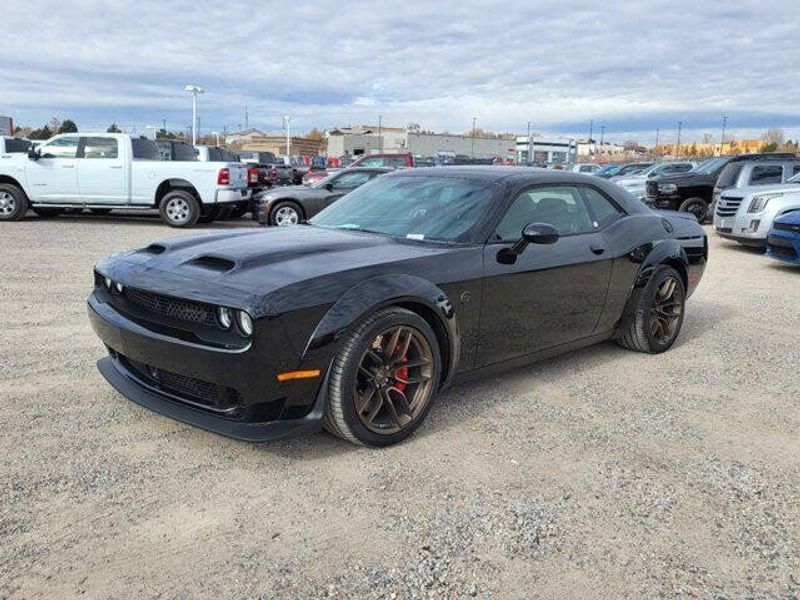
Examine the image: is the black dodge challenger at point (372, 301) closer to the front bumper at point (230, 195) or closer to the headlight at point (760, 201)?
the headlight at point (760, 201)

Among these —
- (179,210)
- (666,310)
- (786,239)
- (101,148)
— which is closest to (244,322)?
(666,310)

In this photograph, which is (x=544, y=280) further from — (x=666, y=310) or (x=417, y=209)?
(x=666, y=310)

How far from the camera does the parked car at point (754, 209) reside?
1167 cm

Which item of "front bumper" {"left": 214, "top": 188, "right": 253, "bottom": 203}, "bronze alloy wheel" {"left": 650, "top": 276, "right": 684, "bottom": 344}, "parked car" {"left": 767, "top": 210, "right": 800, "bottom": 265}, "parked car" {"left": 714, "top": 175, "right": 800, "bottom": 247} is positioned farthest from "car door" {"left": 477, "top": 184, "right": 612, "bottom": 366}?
"front bumper" {"left": 214, "top": 188, "right": 253, "bottom": 203}

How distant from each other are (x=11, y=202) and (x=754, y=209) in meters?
14.1

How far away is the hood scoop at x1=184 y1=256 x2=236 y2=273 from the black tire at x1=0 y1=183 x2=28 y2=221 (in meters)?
12.4

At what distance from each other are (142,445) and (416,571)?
1.68m

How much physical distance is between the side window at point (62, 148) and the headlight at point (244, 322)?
41.2ft

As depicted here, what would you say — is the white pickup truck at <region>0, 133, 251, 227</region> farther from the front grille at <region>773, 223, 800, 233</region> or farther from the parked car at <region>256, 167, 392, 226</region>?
the front grille at <region>773, 223, 800, 233</region>

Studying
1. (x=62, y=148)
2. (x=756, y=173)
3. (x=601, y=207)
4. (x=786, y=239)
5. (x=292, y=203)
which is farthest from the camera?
(x=756, y=173)

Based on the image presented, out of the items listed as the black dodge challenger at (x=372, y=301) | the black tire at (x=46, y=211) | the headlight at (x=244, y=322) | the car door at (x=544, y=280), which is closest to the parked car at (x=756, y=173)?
the black dodge challenger at (x=372, y=301)

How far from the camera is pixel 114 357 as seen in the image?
154 inches

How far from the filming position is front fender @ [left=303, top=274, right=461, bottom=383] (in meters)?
3.23

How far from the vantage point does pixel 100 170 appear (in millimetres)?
13852
